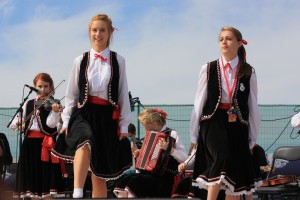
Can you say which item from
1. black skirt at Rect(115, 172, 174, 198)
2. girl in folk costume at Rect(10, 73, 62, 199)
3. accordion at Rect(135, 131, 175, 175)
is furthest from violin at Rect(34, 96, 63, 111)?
black skirt at Rect(115, 172, 174, 198)

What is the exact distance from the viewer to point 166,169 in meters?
5.98

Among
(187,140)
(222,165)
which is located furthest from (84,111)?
(187,140)

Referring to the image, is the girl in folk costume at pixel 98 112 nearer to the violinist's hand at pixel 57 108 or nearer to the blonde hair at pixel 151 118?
the violinist's hand at pixel 57 108

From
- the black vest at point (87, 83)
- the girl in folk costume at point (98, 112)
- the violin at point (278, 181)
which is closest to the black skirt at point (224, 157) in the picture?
the girl in folk costume at point (98, 112)

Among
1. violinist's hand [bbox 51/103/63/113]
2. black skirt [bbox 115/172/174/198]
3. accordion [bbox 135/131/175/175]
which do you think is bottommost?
black skirt [bbox 115/172/174/198]

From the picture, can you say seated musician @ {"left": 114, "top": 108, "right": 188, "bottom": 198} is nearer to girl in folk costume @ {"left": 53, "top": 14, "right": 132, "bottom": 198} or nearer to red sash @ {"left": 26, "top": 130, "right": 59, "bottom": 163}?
red sash @ {"left": 26, "top": 130, "right": 59, "bottom": 163}

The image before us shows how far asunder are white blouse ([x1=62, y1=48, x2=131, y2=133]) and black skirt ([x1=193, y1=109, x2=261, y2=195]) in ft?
2.10

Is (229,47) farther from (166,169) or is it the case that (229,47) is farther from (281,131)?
(281,131)

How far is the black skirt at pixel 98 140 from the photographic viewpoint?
4340 millimetres

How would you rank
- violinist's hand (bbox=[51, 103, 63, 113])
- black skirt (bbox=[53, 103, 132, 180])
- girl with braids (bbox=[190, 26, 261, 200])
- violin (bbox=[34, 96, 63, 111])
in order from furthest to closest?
violin (bbox=[34, 96, 63, 111])
violinist's hand (bbox=[51, 103, 63, 113])
girl with braids (bbox=[190, 26, 261, 200])
black skirt (bbox=[53, 103, 132, 180])

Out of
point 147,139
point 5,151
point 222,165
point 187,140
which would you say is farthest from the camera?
point 187,140

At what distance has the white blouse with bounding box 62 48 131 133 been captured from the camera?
4.48 m

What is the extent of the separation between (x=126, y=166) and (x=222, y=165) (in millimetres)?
766

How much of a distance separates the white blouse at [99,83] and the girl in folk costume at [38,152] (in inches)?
69.6
